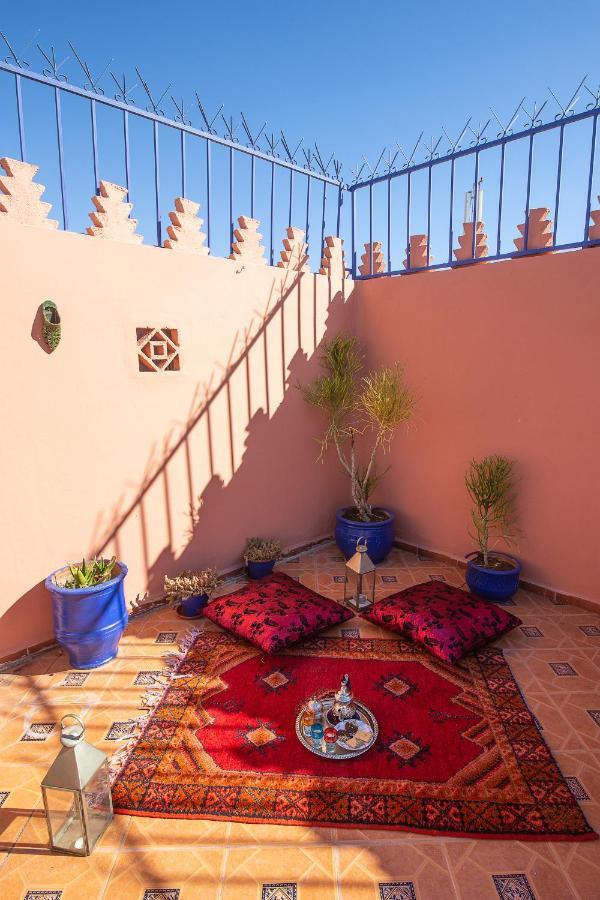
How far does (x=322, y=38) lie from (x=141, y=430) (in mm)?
3763

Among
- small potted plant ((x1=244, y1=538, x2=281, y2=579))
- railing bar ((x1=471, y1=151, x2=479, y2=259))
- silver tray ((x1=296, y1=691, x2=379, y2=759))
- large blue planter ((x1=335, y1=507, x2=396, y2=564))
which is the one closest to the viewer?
silver tray ((x1=296, y1=691, x2=379, y2=759))

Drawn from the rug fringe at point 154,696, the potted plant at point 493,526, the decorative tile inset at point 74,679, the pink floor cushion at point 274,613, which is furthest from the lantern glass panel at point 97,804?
the potted plant at point 493,526

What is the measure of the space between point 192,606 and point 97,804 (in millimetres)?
1971

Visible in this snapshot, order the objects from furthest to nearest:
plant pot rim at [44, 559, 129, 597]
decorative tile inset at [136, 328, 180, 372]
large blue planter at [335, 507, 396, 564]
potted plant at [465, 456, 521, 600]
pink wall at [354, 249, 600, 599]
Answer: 1. large blue planter at [335, 507, 396, 564]
2. potted plant at [465, 456, 521, 600]
3. pink wall at [354, 249, 600, 599]
4. decorative tile inset at [136, 328, 180, 372]
5. plant pot rim at [44, 559, 129, 597]

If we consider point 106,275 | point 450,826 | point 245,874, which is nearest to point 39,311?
point 106,275

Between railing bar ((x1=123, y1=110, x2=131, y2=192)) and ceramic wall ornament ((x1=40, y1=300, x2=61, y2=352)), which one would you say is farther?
railing bar ((x1=123, y1=110, x2=131, y2=192))

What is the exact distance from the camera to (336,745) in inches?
113

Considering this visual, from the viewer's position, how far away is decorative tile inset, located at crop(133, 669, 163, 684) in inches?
140

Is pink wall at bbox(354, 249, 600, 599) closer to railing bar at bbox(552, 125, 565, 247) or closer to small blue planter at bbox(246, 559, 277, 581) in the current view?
railing bar at bbox(552, 125, 565, 247)

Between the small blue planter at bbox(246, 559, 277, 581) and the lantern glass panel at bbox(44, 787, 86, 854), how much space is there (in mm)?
2698

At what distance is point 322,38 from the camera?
468 cm

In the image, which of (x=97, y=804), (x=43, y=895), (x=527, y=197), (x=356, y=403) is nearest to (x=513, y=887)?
(x=97, y=804)

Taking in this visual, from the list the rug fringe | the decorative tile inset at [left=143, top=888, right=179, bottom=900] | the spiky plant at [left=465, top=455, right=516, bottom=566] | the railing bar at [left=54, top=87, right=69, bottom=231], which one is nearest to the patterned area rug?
the rug fringe

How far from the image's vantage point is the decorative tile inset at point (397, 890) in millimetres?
2184
